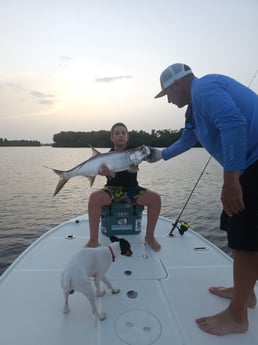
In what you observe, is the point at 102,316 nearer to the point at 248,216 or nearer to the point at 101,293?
the point at 101,293

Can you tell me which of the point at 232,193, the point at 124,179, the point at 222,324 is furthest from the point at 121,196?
the point at 232,193

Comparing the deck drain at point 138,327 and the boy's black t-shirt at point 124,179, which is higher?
the boy's black t-shirt at point 124,179

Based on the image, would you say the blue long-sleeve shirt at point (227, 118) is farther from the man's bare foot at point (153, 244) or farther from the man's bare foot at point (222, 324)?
the man's bare foot at point (153, 244)

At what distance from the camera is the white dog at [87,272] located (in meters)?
2.31

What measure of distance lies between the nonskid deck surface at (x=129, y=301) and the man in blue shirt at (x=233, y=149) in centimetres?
22

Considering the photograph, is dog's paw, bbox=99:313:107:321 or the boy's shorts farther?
the boy's shorts

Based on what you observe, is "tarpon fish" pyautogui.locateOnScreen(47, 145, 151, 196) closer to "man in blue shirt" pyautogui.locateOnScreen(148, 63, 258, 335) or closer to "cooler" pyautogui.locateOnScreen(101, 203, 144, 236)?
"cooler" pyautogui.locateOnScreen(101, 203, 144, 236)

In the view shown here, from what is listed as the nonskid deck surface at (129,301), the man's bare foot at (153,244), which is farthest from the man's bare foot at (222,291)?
the man's bare foot at (153,244)

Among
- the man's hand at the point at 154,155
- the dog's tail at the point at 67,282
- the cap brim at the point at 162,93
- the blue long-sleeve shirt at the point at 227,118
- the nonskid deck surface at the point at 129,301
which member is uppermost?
the cap brim at the point at 162,93

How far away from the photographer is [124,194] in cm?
428

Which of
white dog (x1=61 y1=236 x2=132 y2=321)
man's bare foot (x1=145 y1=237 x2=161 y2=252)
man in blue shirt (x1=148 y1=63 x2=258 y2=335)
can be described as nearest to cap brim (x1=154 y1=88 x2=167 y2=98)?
man in blue shirt (x1=148 y1=63 x2=258 y2=335)

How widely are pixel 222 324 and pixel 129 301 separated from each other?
0.78 metres

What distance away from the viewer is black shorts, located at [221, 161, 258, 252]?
6.82 feet

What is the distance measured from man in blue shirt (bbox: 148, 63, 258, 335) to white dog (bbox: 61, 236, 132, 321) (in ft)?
2.81
